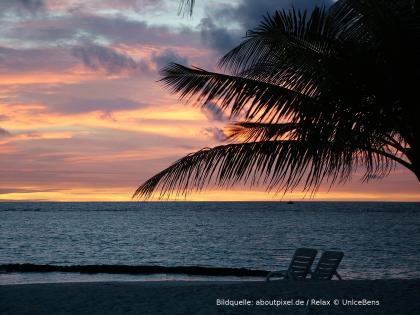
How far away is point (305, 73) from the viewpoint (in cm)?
598

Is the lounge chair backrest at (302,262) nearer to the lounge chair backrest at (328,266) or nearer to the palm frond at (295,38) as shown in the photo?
the lounge chair backrest at (328,266)

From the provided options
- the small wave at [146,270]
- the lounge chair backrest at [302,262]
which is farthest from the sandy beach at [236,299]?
the small wave at [146,270]

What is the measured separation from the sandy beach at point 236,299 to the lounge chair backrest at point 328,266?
2399mm

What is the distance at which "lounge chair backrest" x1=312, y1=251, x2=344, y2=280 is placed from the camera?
1133 cm

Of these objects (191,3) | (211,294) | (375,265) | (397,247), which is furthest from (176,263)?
(191,3)

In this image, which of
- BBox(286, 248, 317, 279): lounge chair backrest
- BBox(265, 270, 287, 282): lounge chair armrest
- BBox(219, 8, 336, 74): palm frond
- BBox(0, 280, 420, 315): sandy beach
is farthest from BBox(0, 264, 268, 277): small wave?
BBox(219, 8, 336, 74): palm frond

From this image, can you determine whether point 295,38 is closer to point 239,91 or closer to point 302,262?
point 239,91

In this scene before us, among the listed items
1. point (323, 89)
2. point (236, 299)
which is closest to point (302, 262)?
point (236, 299)

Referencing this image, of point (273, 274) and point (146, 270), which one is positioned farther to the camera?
point (146, 270)

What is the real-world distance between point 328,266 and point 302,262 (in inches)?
21.9

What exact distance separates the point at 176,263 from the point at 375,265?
35.7 feet

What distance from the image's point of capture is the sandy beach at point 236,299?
301 inches

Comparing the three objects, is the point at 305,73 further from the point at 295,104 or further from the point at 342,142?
the point at 342,142

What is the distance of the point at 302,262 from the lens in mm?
11805
